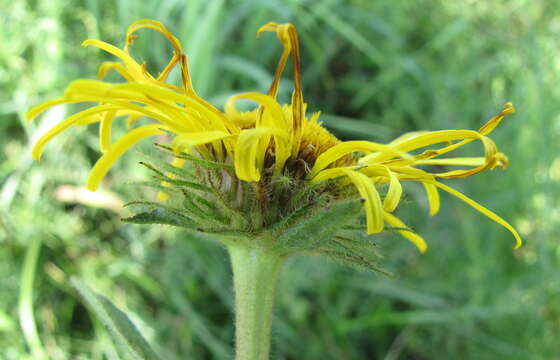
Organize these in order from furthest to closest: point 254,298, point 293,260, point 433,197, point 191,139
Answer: point 293,260
point 433,197
point 254,298
point 191,139

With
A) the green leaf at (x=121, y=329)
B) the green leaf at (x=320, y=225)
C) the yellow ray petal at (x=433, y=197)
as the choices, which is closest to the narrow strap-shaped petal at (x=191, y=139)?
the green leaf at (x=320, y=225)

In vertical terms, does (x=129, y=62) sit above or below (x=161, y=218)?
above

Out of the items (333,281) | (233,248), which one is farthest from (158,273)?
(233,248)

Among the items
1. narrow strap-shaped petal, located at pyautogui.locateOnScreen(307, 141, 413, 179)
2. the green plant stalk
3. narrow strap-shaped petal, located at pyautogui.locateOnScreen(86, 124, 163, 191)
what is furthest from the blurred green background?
narrow strap-shaped petal, located at pyautogui.locateOnScreen(307, 141, 413, 179)

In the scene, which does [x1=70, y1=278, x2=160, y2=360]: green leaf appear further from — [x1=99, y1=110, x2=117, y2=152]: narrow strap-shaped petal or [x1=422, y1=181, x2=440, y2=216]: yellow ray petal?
[x1=422, y1=181, x2=440, y2=216]: yellow ray petal

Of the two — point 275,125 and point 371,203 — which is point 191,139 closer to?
point 275,125

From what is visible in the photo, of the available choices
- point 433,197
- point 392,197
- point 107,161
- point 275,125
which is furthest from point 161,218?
point 433,197
